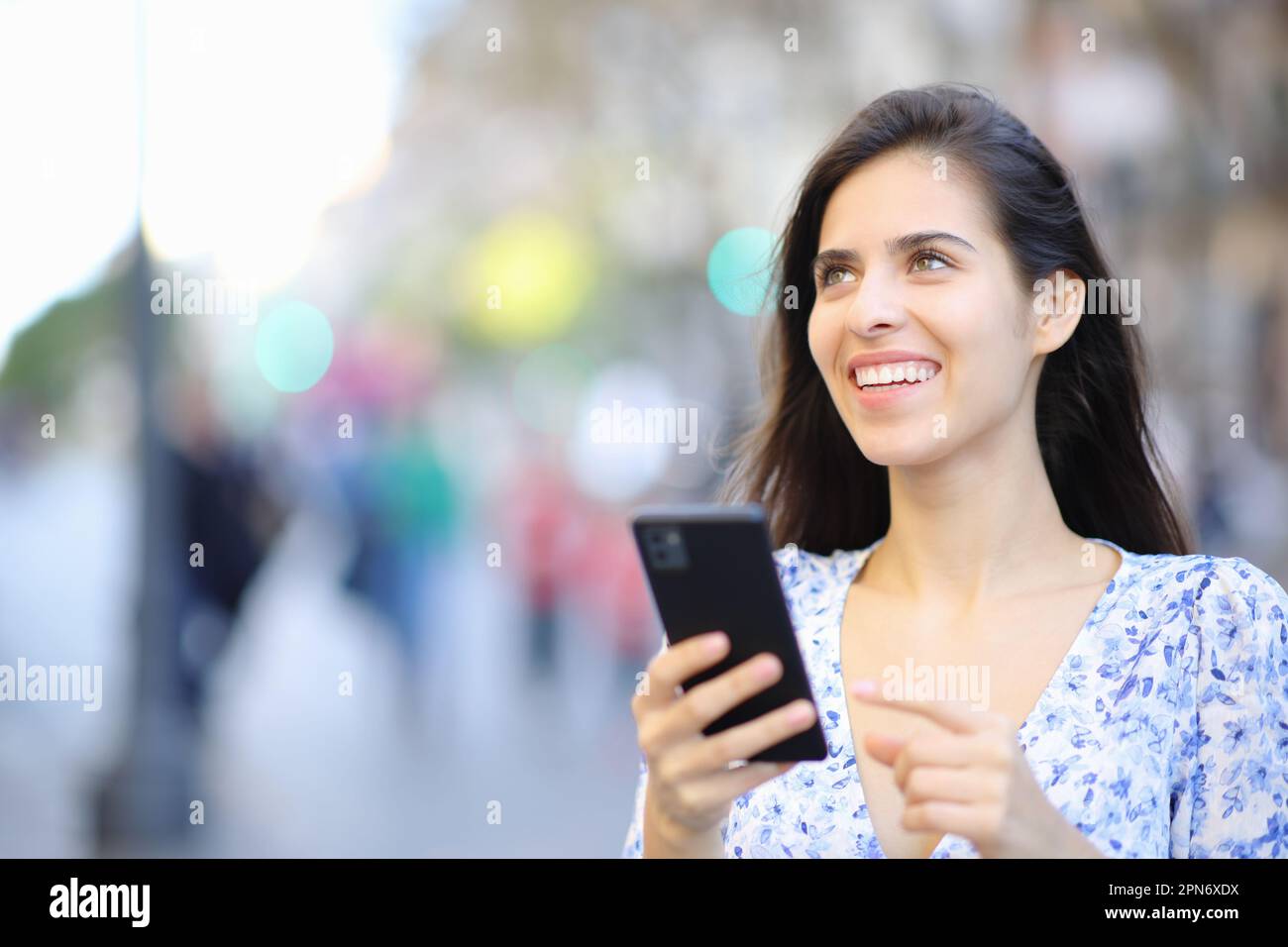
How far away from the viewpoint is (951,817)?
64.0 inches

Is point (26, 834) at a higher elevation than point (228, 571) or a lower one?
lower

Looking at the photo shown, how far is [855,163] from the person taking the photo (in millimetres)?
2373

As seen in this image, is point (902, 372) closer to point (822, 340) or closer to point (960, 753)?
point (822, 340)

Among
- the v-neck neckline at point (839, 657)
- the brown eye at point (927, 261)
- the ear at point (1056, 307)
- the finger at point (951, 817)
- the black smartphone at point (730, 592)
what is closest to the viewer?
the finger at point (951, 817)

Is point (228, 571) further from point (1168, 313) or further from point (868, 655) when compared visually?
point (1168, 313)

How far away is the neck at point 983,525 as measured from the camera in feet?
7.73

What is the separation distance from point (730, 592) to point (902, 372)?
0.59 metres

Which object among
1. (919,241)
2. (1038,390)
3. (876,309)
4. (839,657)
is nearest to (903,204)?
(919,241)

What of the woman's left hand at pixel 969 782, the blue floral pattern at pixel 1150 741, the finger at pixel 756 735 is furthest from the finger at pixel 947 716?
the blue floral pattern at pixel 1150 741

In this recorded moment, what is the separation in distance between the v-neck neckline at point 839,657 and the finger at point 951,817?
368mm

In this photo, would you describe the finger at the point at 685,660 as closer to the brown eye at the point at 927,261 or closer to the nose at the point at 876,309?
the nose at the point at 876,309

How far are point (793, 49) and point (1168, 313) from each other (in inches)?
252
